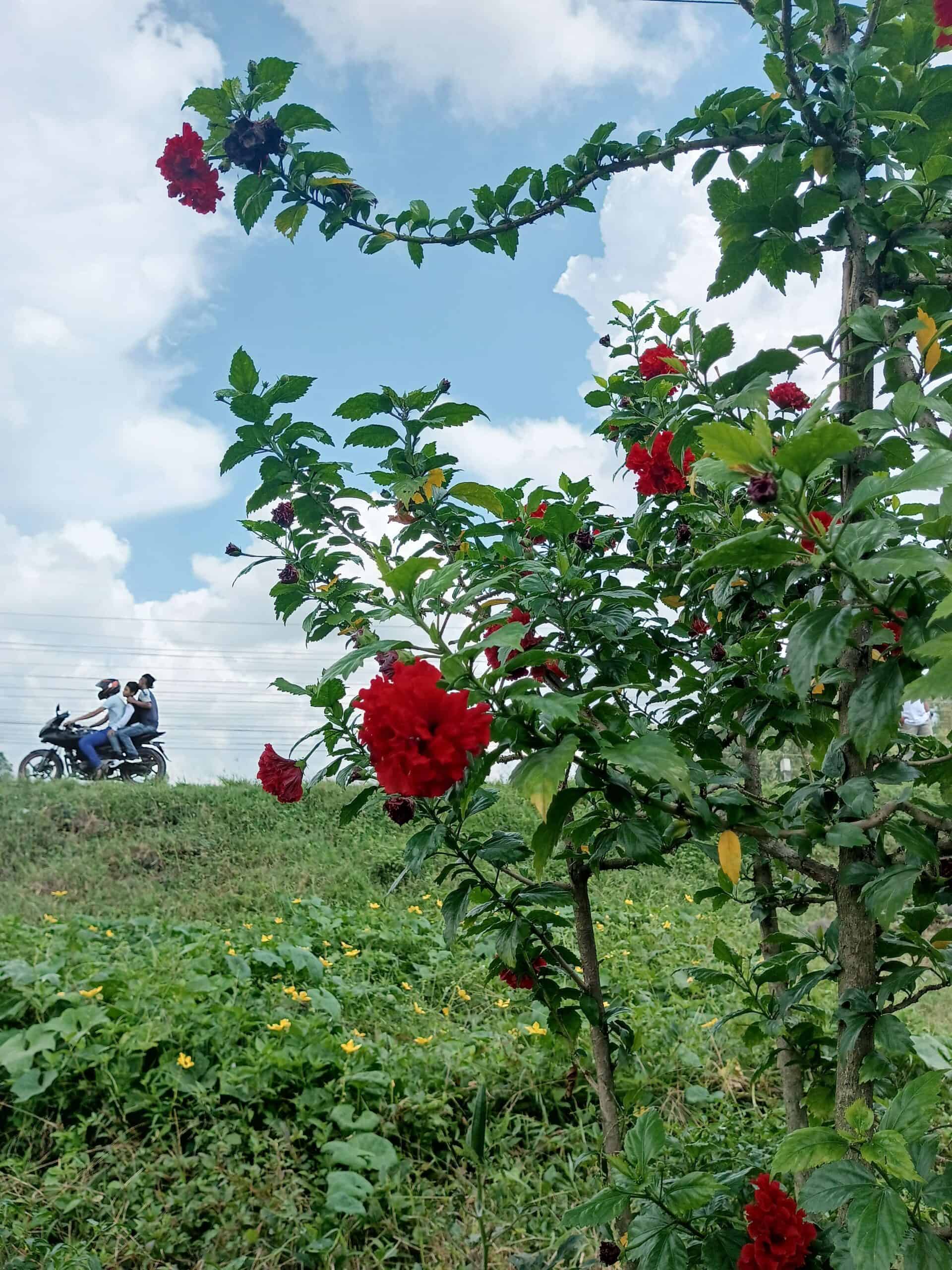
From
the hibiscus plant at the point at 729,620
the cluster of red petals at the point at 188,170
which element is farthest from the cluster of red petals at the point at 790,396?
the cluster of red petals at the point at 188,170

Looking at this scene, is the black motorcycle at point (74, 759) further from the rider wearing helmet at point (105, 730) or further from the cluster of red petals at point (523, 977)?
the cluster of red petals at point (523, 977)

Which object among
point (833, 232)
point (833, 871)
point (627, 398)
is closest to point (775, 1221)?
point (833, 871)

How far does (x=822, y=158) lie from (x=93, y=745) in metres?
8.46

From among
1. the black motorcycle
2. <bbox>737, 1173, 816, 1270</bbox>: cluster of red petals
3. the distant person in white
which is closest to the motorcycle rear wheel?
the black motorcycle

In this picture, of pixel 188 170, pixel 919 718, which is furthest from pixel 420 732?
pixel 919 718

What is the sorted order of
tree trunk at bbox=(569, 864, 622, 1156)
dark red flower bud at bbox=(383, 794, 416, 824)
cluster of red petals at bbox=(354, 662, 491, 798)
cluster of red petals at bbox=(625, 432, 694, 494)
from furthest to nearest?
cluster of red petals at bbox=(625, 432, 694, 494) < tree trunk at bbox=(569, 864, 622, 1156) < dark red flower bud at bbox=(383, 794, 416, 824) < cluster of red petals at bbox=(354, 662, 491, 798)

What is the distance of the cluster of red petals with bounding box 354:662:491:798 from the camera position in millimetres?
962

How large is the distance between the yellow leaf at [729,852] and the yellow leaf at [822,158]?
1015mm

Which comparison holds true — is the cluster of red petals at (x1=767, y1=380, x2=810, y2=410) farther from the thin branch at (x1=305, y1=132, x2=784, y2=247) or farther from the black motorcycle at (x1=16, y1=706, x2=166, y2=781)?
Result: the black motorcycle at (x1=16, y1=706, x2=166, y2=781)

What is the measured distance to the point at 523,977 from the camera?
1453 millimetres

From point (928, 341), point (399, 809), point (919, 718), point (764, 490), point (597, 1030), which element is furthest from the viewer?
point (919, 718)

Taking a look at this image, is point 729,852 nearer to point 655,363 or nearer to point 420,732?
point 420,732

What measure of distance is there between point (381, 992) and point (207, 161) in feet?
8.16

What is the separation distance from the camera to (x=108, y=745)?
8.62m
